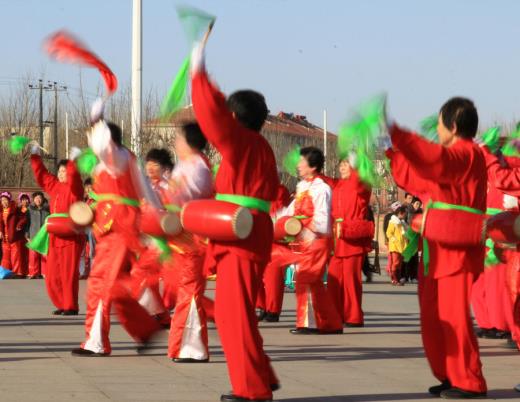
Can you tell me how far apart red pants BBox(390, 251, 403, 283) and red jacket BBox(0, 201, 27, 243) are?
21.3ft

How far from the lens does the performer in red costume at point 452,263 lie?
707 cm

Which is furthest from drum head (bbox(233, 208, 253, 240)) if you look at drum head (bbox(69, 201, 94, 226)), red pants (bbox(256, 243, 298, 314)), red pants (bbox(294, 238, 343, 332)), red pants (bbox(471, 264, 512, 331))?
red pants (bbox(256, 243, 298, 314))

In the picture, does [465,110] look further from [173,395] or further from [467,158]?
[173,395]

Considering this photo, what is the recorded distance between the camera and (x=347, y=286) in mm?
12055

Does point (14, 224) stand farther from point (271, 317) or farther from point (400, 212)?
point (271, 317)

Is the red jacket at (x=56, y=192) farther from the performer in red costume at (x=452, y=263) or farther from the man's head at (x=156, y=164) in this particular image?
the performer in red costume at (x=452, y=263)

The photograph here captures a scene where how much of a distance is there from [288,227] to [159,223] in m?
2.46

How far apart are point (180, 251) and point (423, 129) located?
1930 mm

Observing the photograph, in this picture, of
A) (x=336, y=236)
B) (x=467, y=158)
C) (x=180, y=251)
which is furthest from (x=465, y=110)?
(x=336, y=236)

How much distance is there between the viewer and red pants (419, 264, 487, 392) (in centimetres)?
708

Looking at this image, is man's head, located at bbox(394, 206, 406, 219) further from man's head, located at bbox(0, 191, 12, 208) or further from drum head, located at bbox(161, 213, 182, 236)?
drum head, located at bbox(161, 213, 182, 236)

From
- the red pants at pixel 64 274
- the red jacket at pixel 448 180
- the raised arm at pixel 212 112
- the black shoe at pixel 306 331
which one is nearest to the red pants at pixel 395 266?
the red pants at pixel 64 274

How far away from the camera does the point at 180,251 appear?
8664 millimetres

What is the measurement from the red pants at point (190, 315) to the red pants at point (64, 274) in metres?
4.15
